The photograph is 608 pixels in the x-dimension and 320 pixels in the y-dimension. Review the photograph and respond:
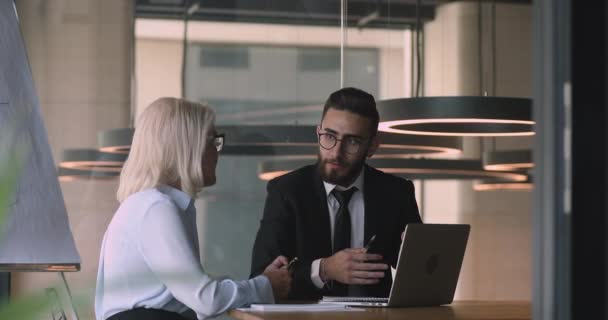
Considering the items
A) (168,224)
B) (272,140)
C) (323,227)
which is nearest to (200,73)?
(272,140)

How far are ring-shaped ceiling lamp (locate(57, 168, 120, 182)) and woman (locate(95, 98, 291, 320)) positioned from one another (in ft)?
8.11

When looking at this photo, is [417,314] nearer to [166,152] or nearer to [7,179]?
[166,152]

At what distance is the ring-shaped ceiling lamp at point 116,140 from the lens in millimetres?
5512

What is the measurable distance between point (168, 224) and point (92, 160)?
282cm

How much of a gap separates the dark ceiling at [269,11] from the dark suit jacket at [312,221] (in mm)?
2255

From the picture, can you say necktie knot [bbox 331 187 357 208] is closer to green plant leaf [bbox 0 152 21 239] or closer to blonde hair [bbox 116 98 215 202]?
blonde hair [bbox 116 98 215 202]

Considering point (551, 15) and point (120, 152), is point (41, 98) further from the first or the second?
point (551, 15)

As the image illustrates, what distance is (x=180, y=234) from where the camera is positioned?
2.79 meters

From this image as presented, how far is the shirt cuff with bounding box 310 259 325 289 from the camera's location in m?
3.27

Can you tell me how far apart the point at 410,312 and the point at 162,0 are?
126 inches

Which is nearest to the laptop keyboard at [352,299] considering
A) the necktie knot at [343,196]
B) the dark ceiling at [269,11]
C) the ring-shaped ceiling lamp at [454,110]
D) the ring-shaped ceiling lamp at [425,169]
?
the necktie knot at [343,196]

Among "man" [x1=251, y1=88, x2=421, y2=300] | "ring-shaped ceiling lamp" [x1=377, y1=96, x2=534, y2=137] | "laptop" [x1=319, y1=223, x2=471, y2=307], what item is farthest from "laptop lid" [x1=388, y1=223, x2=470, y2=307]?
"ring-shaped ceiling lamp" [x1=377, y1=96, x2=534, y2=137]

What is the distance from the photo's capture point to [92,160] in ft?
18.1

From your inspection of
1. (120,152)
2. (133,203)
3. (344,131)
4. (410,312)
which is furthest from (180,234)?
(120,152)
